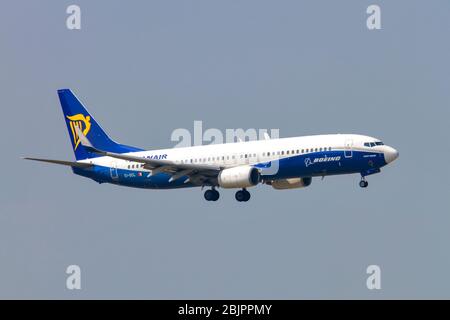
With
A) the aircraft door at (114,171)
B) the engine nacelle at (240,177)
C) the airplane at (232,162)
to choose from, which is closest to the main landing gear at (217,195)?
the airplane at (232,162)

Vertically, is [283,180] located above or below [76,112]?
below

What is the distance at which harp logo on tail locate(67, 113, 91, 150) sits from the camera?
346ft

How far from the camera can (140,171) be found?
326ft

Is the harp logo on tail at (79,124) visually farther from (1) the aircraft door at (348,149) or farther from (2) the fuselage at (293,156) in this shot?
(1) the aircraft door at (348,149)

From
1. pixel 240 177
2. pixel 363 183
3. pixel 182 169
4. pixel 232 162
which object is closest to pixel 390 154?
pixel 363 183

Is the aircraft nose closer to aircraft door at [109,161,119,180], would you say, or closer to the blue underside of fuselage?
the blue underside of fuselage

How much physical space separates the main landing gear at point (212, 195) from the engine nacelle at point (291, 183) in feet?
14.8

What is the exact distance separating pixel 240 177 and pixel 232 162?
2771 millimetres

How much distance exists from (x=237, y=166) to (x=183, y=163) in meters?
4.42

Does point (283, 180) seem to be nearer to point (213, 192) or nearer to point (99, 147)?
point (213, 192)

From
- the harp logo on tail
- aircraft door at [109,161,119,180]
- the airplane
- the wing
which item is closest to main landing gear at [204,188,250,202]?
the airplane

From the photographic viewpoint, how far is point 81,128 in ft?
348

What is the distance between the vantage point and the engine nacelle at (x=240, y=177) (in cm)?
9269
